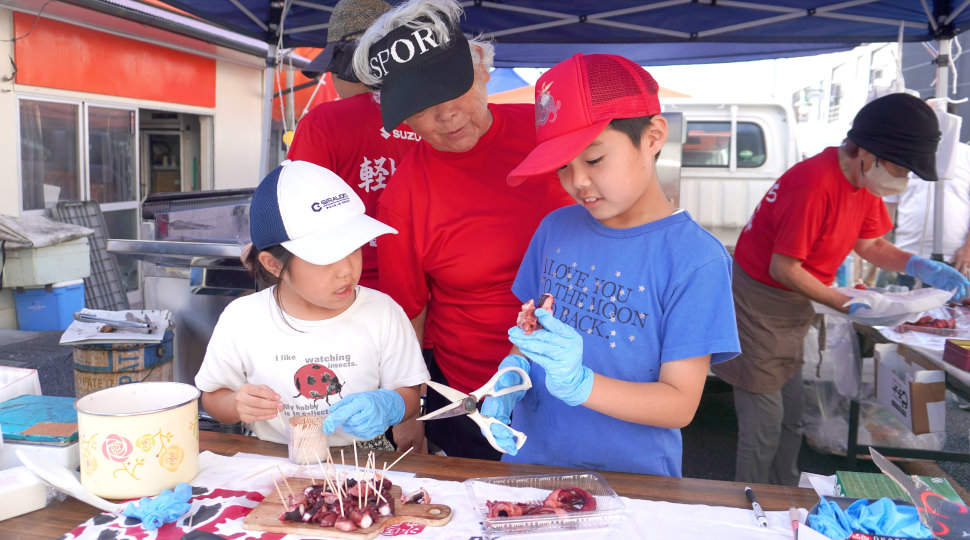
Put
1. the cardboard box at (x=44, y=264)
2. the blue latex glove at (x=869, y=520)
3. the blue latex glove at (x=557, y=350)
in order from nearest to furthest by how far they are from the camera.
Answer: the blue latex glove at (x=869, y=520) < the blue latex glove at (x=557, y=350) < the cardboard box at (x=44, y=264)

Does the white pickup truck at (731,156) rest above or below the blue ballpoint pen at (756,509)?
above

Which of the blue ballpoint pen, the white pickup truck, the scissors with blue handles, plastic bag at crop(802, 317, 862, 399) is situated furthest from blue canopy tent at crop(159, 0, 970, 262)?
the blue ballpoint pen

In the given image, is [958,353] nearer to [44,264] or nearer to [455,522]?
[455,522]

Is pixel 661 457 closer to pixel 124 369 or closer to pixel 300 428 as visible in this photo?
pixel 300 428

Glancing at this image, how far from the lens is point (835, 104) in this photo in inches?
600

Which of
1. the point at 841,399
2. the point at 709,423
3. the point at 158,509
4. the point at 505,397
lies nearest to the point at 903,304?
the point at 841,399

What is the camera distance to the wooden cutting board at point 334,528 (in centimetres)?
125

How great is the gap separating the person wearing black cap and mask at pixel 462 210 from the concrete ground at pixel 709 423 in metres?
2.55

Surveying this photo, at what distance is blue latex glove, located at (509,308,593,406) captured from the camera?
136 cm

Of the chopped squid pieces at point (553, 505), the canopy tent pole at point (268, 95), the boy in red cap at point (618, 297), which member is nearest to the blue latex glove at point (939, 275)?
the boy in red cap at point (618, 297)

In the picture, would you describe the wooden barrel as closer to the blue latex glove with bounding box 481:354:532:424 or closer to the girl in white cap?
the girl in white cap

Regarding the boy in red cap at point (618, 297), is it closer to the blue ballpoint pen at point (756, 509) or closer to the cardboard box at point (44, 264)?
the blue ballpoint pen at point (756, 509)

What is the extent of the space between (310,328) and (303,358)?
8 cm

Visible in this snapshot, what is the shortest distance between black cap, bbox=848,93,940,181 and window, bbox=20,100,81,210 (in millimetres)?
6782
